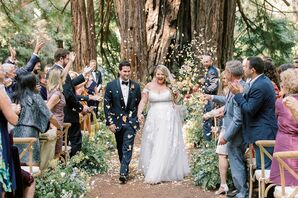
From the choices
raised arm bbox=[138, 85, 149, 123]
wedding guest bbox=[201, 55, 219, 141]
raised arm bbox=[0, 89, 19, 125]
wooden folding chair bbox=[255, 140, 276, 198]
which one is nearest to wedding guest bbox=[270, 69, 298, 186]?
wooden folding chair bbox=[255, 140, 276, 198]

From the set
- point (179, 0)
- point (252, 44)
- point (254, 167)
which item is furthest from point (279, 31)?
point (254, 167)

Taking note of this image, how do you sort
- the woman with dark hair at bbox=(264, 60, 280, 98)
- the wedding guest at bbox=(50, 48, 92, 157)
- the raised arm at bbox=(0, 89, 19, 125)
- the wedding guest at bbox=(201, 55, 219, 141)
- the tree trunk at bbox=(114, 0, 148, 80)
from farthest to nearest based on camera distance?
1. the tree trunk at bbox=(114, 0, 148, 80)
2. the wedding guest at bbox=(201, 55, 219, 141)
3. the wedding guest at bbox=(50, 48, 92, 157)
4. the woman with dark hair at bbox=(264, 60, 280, 98)
5. the raised arm at bbox=(0, 89, 19, 125)

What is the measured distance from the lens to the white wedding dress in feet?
22.9

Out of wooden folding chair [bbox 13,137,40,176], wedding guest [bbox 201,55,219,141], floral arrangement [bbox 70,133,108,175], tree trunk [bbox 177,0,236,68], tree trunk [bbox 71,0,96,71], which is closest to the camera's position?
wooden folding chair [bbox 13,137,40,176]

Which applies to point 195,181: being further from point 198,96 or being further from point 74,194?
point 198,96

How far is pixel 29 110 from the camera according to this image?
5.25 meters

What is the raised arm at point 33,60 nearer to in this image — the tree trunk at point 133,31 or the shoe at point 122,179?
the shoe at point 122,179

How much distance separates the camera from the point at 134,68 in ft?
39.0

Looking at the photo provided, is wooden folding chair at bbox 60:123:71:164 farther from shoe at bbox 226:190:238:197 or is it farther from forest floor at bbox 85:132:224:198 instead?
shoe at bbox 226:190:238:197

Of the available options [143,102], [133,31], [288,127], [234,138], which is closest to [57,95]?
[143,102]

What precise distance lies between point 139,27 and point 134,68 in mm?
997

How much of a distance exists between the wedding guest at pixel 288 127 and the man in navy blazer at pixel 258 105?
0.73 metres

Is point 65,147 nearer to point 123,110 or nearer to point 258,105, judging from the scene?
point 123,110

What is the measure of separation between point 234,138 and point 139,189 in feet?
5.39
